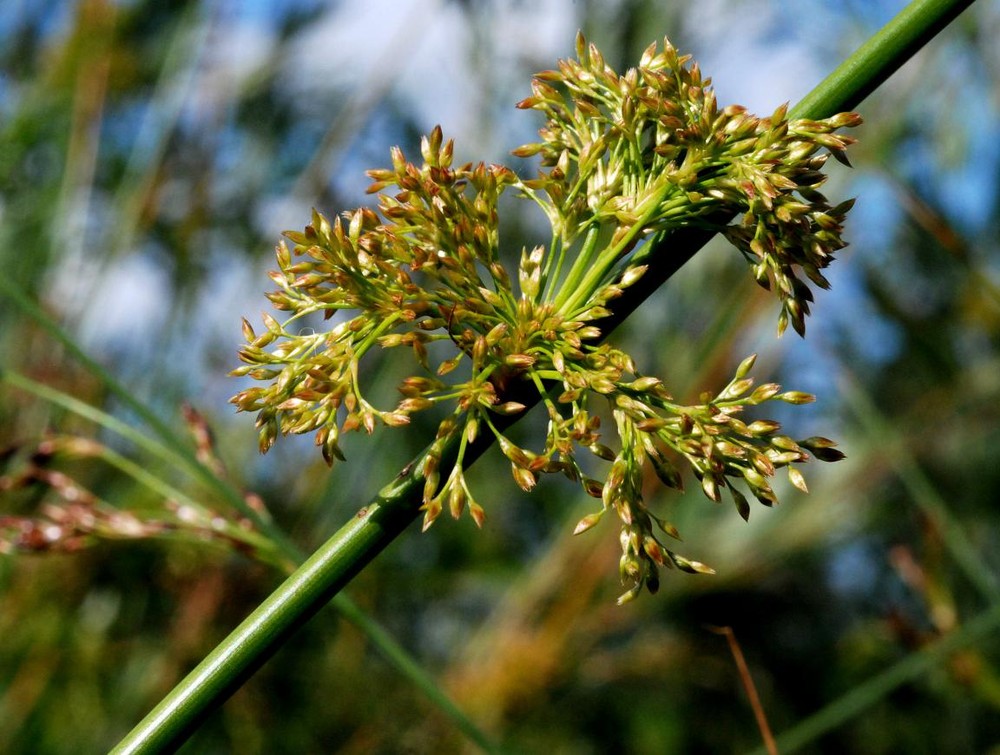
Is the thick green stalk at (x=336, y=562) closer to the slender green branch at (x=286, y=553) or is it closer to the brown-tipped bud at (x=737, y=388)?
the brown-tipped bud at (x=737, y=388)

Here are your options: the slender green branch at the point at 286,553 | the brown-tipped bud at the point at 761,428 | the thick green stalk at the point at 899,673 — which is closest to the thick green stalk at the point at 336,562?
the brown-tipped bud at the point at 761,428

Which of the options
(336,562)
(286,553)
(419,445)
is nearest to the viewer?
(336,562)

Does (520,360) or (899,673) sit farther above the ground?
(520,360)

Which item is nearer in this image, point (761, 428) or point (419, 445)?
point (761, 428)

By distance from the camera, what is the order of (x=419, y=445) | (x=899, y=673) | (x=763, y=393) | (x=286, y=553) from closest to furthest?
(x=763, y=393)
(x=286, y=553)
(x=899, y=673)
(x=419, y=445)

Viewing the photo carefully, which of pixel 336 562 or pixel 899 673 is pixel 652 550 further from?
pixel 899 673

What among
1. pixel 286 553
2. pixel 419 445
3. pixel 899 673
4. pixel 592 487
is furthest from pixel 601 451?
pixel 419 445

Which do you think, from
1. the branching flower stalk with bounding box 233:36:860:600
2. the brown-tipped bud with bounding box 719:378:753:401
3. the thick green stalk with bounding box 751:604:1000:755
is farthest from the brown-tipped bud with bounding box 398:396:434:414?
the thick green stalk with bounding box 751:604:1000:755

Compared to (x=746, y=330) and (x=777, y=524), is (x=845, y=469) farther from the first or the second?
(x=746, y=330)
